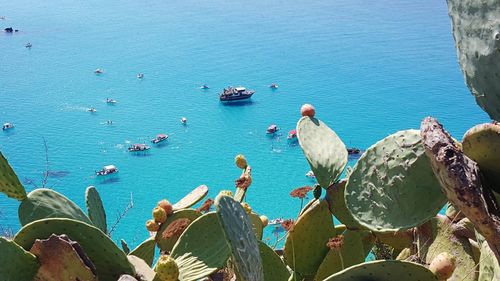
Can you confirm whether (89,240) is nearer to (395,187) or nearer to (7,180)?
(7,180)

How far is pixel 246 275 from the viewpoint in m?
0.81

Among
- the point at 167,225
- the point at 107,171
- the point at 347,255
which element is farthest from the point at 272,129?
the point at 347,255

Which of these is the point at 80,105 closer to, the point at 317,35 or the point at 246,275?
the point at 317,35

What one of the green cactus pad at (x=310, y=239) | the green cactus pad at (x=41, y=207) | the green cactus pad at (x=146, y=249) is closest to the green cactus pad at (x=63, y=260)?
the green cactus pad at (x=41, y=207)

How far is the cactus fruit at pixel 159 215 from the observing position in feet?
4.46

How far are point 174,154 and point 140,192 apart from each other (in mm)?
1489

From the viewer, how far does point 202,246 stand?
115 cm

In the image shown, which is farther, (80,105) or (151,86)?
(151,86)

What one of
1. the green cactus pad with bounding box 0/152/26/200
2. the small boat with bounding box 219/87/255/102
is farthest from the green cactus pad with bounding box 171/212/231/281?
the small boat with bounding box 219/87/255/102

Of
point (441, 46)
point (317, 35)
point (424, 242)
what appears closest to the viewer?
point (424, 242)

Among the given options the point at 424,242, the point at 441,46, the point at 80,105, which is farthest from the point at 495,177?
the point at 441,46

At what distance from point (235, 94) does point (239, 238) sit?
1203 centimetres

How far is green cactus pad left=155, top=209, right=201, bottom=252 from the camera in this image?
4.50 ft

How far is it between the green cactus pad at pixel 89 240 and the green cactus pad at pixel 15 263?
36 mm
